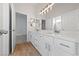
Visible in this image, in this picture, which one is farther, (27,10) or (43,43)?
(43,43)

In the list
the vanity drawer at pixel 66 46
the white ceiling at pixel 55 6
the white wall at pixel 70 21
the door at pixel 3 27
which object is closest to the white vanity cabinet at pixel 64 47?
the vanity drawer at pixel 66 46

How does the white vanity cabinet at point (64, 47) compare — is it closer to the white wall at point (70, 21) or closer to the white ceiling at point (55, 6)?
the white wall at point (70, 21)

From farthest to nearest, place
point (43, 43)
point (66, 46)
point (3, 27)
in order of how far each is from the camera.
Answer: point (43, 43)
point (3, 27)
point (66, 46)

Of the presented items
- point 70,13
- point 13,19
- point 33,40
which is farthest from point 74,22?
point 13,19

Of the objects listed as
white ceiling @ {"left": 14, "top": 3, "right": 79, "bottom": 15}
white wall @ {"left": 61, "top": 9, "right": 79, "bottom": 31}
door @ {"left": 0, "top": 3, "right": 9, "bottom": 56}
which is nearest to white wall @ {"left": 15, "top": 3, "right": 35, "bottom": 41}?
white ceiling @ {"left": 14, "top": 3, "right": 79, "bottom": 15}

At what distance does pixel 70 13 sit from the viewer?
132 cm

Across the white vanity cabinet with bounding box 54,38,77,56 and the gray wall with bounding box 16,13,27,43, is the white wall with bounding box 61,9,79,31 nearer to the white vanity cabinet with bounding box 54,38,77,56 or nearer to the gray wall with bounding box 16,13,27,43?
the white vanity cabinet with bounding box 54,38,77,56

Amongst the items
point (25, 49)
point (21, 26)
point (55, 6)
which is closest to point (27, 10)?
point (21, 26)

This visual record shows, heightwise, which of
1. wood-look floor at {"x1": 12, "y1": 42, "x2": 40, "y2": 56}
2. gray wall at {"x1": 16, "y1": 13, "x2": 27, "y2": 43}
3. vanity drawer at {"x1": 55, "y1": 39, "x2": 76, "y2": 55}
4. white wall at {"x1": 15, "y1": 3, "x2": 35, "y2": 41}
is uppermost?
white wall at {"x1": 15, "y1": 3, "x2": 35, "y2": 41}

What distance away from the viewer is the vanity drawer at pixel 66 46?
97 cm

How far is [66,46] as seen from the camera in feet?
→ 3.51

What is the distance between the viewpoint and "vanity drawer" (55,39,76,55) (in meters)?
0.97

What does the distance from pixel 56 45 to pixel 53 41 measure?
0.06 metres

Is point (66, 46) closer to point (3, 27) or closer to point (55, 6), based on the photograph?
point (55, 6)
